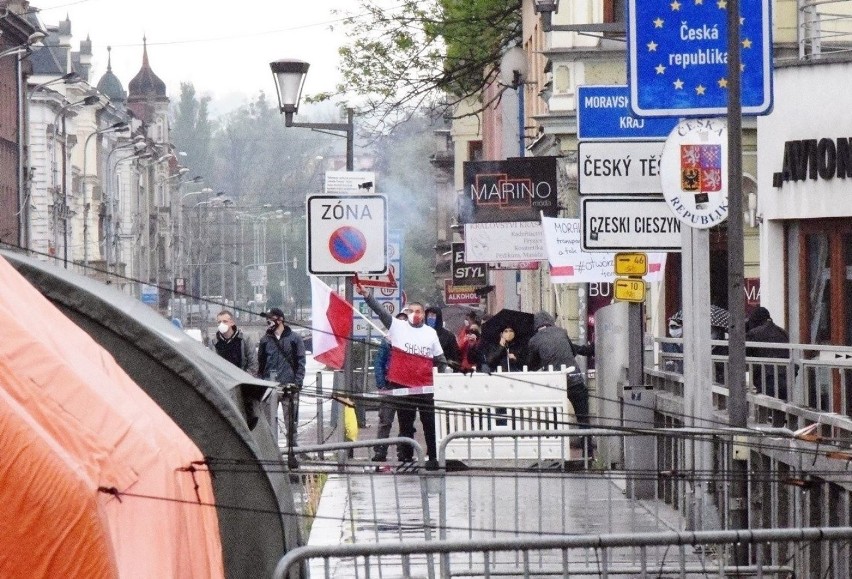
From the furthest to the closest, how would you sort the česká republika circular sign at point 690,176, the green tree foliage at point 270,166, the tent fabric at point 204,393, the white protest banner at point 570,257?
the green tree foliage at point 270,166, the white protest banner at point 570,257, the česká republika circular sign at point 690,176, the tent fabric at point 204,393

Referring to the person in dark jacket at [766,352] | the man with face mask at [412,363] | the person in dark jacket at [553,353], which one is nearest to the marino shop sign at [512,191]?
the person in dark jacket at [553,353]

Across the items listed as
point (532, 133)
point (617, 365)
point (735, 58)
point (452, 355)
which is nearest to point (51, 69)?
point (532, 133)

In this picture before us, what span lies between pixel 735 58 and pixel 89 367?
4.83 meters

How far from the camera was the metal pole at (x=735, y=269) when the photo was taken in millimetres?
10391

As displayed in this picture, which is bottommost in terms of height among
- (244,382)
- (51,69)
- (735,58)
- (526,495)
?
(526,495)

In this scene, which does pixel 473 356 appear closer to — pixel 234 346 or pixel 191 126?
pixel 234 346

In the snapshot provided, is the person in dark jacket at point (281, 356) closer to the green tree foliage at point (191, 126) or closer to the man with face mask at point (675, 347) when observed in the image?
the man with face mask at point (675, 347)

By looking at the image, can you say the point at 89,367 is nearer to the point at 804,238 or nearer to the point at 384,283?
the point at 804,238

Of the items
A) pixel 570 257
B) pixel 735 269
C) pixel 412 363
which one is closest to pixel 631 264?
pixel 735 269

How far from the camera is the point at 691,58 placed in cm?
1105

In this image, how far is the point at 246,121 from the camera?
180875 millimetres

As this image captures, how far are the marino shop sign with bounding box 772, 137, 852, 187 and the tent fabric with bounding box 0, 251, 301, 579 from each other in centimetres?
1331

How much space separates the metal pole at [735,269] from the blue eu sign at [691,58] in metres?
0.32

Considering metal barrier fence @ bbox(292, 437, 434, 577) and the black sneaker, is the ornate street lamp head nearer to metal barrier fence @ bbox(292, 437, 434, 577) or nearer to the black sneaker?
metal barrier fence @ bbox(292, 437, 434, 577)
